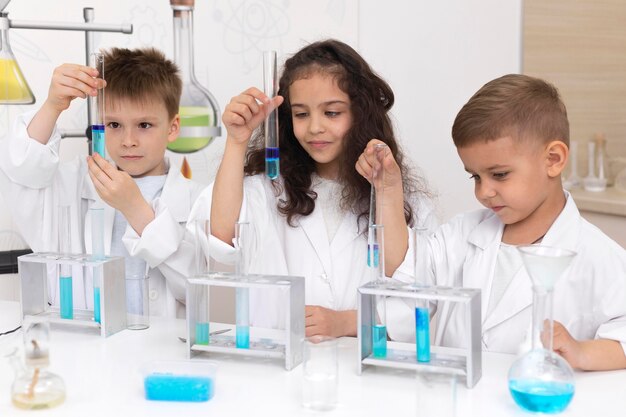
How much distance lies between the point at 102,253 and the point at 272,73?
488mm

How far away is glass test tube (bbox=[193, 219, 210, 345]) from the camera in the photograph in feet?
4.69

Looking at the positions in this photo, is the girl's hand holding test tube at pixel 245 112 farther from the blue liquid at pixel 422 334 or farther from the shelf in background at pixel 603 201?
the shelf in background at pixel 603 201

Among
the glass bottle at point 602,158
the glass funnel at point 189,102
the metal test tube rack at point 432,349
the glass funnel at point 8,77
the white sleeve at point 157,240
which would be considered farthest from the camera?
the glass bottle at point 602,158

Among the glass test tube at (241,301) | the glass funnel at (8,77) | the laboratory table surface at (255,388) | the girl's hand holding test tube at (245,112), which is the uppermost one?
the glass funnel at (8,77)

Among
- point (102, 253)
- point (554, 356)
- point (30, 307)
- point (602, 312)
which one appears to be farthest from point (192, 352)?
point (602, 312)

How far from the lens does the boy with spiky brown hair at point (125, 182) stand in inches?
72.4

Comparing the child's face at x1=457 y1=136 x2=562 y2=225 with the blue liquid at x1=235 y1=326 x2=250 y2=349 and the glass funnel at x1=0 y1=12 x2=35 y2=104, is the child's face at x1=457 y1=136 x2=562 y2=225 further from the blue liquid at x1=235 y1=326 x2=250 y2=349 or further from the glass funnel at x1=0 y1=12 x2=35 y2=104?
the glass funnel at x1=0 y1=12 x2=35 y2=104

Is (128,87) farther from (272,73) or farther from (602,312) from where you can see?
(602,312)

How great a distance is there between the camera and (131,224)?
186 cm

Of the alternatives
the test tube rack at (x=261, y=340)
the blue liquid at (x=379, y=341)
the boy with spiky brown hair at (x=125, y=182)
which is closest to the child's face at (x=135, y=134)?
the boy with spiky brown hair at (x=125, y=182)

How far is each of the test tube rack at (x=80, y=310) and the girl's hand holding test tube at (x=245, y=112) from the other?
37 cm

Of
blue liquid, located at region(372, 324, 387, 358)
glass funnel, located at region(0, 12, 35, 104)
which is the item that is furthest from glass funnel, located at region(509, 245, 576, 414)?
glass funnel, located at region(0, 12, 35, 104)

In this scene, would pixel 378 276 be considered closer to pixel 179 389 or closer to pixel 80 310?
pixel 179 389

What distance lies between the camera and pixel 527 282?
5.17ft
